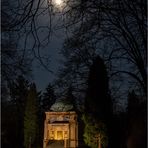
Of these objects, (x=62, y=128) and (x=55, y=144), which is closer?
(x=55, y=144)

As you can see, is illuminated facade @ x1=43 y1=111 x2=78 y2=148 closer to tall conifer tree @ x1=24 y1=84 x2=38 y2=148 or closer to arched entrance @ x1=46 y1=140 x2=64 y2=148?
arched entrance @ x1=46 y1=140 x2=64 y2=148

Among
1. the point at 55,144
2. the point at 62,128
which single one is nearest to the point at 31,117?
the point at 62,128

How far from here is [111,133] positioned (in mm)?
26281

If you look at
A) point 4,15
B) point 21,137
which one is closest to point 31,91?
point 21,137

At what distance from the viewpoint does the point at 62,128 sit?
3866cm

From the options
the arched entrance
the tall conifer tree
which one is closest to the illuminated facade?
the arched entrance

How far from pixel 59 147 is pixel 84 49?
86.0 feet

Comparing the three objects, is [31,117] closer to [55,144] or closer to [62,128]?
[62,128]

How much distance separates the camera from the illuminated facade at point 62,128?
37.6 metres

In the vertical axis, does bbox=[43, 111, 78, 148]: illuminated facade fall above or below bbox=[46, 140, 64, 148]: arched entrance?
above

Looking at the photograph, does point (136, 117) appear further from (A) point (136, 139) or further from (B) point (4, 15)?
(B) point (4, 15)

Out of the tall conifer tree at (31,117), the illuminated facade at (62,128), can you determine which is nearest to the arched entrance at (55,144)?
the illuminated facade at (62,128)

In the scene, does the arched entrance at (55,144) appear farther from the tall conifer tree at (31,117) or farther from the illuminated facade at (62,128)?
the tall conifer tree at (31,117)

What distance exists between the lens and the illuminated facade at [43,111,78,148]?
123ft
